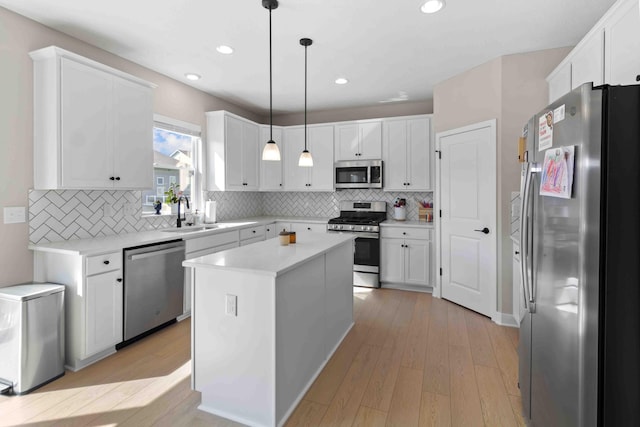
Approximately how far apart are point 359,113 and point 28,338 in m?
4.75

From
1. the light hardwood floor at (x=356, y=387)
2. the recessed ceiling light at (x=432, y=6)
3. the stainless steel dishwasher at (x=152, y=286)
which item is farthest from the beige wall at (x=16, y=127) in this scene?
the recessed ceiling light at (x=432, y=6)

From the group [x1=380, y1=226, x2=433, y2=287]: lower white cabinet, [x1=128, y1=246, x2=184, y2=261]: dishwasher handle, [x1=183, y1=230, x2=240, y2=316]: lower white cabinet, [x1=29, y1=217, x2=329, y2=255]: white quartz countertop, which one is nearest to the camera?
[x1=29, y1=217, x2=329, y2=255]: white quartz countertop

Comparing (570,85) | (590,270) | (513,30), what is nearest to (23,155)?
(590,270)

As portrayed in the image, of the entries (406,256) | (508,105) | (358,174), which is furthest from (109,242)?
(508,105)

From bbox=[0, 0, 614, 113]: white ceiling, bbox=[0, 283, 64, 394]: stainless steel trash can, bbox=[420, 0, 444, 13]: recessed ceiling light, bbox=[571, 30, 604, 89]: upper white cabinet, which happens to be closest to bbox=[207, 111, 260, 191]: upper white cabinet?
bbox=[0, 0, 614, 113]: white ceiling

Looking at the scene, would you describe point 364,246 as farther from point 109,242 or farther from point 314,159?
point 109,242

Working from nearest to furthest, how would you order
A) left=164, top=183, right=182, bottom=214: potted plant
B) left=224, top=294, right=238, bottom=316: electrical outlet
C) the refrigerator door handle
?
1. the refrigerator door handle
2. left=224, top=294, right=238, bottom=316: electrical outlet
3. left=164, top=183, right=182, bottom=214: potted plant

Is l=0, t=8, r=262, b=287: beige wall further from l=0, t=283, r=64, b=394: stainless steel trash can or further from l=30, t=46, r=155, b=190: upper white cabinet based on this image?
l=0, t=283, r=64, b=394: stainless steel trash can

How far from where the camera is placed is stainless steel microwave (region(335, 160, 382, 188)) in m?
4.82

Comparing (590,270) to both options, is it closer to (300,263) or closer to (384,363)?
(300,263)

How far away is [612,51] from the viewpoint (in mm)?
2023

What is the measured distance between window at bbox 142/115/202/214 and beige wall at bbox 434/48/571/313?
136 inches

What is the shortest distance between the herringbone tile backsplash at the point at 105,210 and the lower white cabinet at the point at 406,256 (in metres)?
0.61

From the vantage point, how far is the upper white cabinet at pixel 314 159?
5156 millimetres
